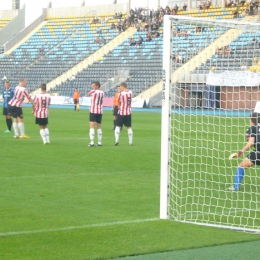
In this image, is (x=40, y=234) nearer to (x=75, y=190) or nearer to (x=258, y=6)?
(x=75, y=190)

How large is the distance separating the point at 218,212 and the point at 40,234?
8.76 feet

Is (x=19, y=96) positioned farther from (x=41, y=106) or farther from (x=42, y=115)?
(x=42, y=115)

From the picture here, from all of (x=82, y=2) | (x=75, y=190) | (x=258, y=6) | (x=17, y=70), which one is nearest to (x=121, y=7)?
(x=82, y=2)

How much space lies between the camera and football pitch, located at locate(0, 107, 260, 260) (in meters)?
6.90

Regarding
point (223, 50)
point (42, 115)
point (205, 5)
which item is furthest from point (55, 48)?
point (223, 50)

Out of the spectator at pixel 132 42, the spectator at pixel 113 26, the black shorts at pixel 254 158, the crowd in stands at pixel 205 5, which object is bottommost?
the black shorts at pixel 254 158

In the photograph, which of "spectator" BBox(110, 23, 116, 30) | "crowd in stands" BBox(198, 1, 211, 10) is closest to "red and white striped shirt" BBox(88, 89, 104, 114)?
"crowd in stands" BBox(198, 1, 211, 10)

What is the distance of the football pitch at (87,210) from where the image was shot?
6.90m

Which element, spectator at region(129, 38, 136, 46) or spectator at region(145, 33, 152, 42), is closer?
spectator at region(145, 33, 152, 42)

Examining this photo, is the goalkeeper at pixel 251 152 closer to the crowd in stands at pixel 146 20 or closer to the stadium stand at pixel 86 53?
the stadium stand at pixel 86 53

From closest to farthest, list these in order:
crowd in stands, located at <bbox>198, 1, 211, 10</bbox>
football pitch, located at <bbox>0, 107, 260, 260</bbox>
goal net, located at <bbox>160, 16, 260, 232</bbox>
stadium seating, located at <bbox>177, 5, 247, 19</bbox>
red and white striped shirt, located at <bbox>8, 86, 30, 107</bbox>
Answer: football pitch, located at <bbox>0, 107, 260, 260</bbox>, goal net, located at <bbox>160, 16, 260, 232</bbox>, red and white striped shirt, located at <bbox>8, 86, 30, 107</bbox>, stadium seating, located at <bbox>177, 5, 247, 19</bbox>, crowd in stands, located at <bbox>198, 1, 211, 10</bbox>

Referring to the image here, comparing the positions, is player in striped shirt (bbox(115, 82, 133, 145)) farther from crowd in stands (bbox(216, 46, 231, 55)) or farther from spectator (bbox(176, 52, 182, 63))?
spectator (bbox(176, 52, 182, 63))

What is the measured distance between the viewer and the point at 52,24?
6078cm

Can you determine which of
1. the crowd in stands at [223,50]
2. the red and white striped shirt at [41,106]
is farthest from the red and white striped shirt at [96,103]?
the crowd in stands at [223,50]
